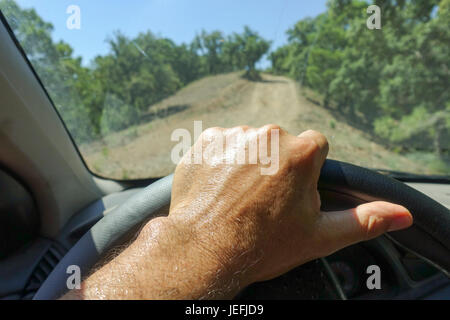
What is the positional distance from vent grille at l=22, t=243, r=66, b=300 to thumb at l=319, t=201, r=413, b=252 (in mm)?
2136

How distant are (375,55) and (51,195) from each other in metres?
4.55

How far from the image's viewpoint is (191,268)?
3.55ft

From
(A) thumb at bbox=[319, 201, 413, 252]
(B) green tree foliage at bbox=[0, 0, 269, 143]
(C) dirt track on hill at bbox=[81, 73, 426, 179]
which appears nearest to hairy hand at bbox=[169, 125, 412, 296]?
(A) thumb at bbox=[319, 201, 413, 252]

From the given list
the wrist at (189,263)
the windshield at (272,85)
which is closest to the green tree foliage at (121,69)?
the windshield at (272,85)

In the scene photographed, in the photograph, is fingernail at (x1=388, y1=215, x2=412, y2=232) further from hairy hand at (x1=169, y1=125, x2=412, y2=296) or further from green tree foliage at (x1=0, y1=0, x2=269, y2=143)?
green tree foliage at (x1=0, y1=0, x2=269, y2=143)

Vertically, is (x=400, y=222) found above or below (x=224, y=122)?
above

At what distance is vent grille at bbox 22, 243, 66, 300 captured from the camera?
2186 mm

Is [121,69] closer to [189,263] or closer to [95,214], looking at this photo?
[95,214]

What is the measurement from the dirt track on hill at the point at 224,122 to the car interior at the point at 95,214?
1.66 ft

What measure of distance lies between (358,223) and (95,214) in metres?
2.14

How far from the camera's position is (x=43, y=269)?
2.29 m

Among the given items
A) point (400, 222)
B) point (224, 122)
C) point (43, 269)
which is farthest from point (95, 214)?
point (400, 222)

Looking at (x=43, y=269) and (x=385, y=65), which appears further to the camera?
(x=385, y=65)
